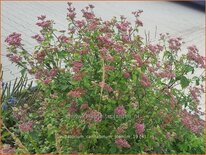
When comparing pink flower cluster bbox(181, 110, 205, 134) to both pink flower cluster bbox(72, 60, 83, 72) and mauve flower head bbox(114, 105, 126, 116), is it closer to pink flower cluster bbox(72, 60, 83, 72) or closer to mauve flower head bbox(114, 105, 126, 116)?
mauve flower head bbox(114, 105, 126, 116)

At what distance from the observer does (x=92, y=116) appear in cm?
238

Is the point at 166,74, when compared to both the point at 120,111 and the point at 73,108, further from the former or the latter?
the point at 73,108

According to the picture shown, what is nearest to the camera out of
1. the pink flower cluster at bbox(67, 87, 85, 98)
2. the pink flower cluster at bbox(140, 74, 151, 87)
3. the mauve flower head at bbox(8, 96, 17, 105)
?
the pink flower cluster at bbox(67, 87, 85, 98)

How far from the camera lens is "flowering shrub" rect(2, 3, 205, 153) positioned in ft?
8.23

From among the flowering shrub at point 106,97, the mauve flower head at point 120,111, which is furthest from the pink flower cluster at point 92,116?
the mauve flower head at point 120,111

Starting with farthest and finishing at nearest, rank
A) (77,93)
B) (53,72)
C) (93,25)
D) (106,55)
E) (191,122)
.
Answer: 1. (191,122)
2. (93,25)
3. (53,72)
4. (106,55)
5. (77,93)

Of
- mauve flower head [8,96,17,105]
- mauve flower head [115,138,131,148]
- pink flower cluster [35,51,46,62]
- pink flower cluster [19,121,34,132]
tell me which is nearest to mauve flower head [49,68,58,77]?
pink flower cluster [35,51,46,62]

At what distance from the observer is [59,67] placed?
2.84m

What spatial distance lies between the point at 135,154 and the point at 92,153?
0.94ft

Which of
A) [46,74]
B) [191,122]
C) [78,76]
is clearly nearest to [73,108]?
[78,76]

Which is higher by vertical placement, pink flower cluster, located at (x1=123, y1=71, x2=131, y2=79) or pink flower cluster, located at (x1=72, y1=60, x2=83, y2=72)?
pink flower cluster, located at (x1=123, y1=71, x2=131, y2=79)

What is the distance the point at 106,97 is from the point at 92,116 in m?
0.14

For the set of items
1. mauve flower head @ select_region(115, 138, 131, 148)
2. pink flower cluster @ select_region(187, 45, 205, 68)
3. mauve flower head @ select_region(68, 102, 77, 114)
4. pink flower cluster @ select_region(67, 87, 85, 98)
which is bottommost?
mauve flower head @ select_region(115, 138, 131, 148)

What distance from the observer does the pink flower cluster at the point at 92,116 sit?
2369 mm
